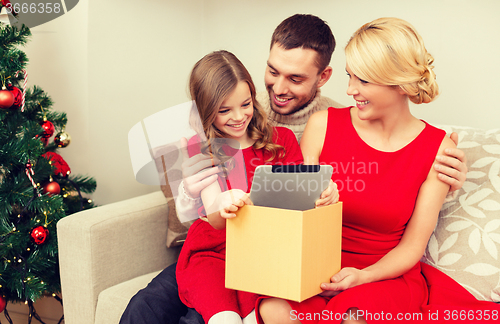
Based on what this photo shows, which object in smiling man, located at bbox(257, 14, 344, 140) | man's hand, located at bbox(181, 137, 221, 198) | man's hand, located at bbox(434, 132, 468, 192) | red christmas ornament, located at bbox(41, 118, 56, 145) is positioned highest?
smiling man, located at bbox(257, 14, 344, 140)

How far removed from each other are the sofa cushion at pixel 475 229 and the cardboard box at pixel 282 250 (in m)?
0.49

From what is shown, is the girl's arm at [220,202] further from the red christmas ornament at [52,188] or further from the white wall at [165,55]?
the white wall at [165,55]

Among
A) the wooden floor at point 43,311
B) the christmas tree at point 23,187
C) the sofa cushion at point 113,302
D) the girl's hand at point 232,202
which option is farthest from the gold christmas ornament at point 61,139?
the girl's hand at point 232,202

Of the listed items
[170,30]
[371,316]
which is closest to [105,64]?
[170,30]

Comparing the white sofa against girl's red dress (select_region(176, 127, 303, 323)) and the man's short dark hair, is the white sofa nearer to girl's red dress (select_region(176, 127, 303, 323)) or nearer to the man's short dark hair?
girl's red dress (select_region(176, 127, 303, 323))

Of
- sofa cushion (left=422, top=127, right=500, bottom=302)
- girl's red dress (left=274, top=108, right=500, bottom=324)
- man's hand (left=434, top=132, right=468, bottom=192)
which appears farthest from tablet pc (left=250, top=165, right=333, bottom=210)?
sofa cushion (left=422, top=127, right=500, bottom=302)

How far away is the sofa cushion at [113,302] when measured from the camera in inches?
50.0

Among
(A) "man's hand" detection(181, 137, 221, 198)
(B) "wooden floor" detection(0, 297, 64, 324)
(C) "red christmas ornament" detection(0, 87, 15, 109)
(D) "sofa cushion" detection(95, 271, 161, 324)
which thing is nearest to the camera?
(A) "man's hand" detection(181, 137, 221, 198)

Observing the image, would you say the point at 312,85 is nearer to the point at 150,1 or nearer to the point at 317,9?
the point at 317,9

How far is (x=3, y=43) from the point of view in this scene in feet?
4.75

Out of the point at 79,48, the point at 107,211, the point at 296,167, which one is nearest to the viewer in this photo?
the point at 296,167

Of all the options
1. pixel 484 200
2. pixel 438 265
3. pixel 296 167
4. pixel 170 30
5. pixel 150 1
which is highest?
pixel 150 1

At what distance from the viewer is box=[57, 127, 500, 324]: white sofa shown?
119cm

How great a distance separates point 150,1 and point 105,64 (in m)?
0.40
